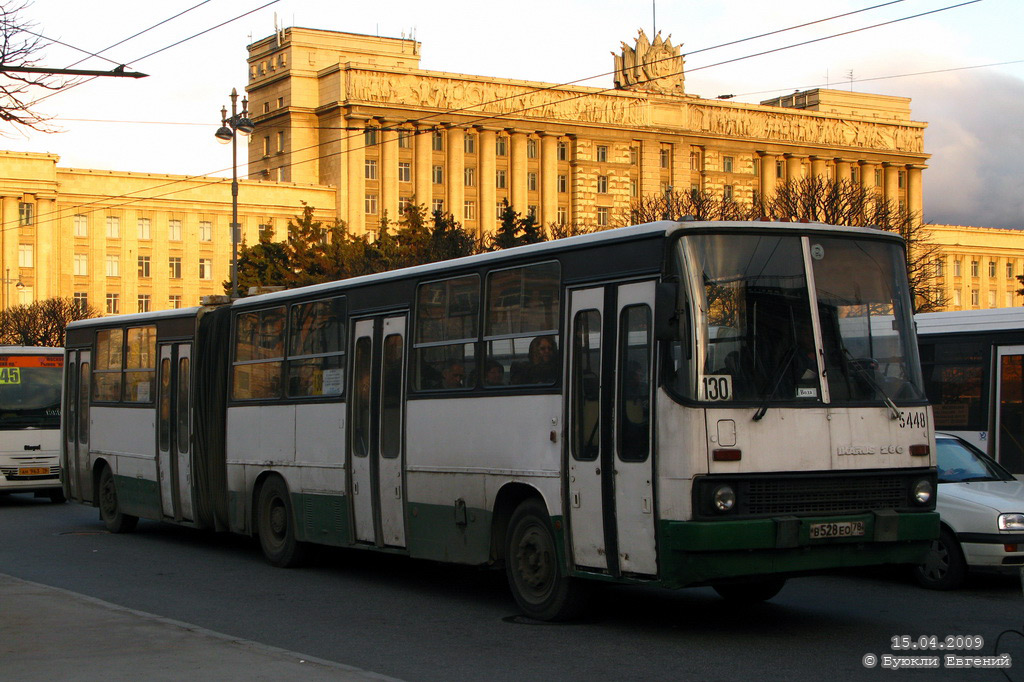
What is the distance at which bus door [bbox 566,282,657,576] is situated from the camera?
9.70 meters

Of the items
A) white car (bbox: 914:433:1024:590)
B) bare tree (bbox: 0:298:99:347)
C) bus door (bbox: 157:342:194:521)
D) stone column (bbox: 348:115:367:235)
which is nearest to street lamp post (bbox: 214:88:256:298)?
bus door (bbox: 157:342:194:521)

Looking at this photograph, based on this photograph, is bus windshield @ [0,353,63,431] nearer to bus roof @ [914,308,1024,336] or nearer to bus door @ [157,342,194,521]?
bus door @ [157,342,194,521]

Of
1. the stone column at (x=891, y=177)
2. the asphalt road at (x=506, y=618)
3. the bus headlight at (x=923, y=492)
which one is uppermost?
the stone column at (x=891, y=177)

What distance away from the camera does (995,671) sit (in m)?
8.70

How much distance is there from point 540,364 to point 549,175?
103 metres

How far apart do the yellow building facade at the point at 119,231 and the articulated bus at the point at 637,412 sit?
81.8m

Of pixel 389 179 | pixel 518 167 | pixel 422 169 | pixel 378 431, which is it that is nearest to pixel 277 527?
pixel 378 431

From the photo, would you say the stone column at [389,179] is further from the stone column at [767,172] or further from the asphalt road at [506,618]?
the asphalt road at [506,618]

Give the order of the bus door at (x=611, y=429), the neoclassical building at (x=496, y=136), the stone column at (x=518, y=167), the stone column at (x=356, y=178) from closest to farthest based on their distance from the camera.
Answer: the bus door at (x=611, y=429) < the stone column at (x=356, y=178) < the neoclassical building at (x=496, y=136) < the stone column at (x=518, y=167)

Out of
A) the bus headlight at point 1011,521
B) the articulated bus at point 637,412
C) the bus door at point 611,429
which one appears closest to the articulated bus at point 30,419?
the articulated bus at point 637,412

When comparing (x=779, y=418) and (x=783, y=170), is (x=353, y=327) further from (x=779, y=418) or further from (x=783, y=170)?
(x=783, y=170)

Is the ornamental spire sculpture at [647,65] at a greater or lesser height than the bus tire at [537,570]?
greater

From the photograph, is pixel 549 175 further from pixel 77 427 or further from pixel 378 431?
pixel 378 431

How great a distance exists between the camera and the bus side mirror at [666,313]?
9273mm
